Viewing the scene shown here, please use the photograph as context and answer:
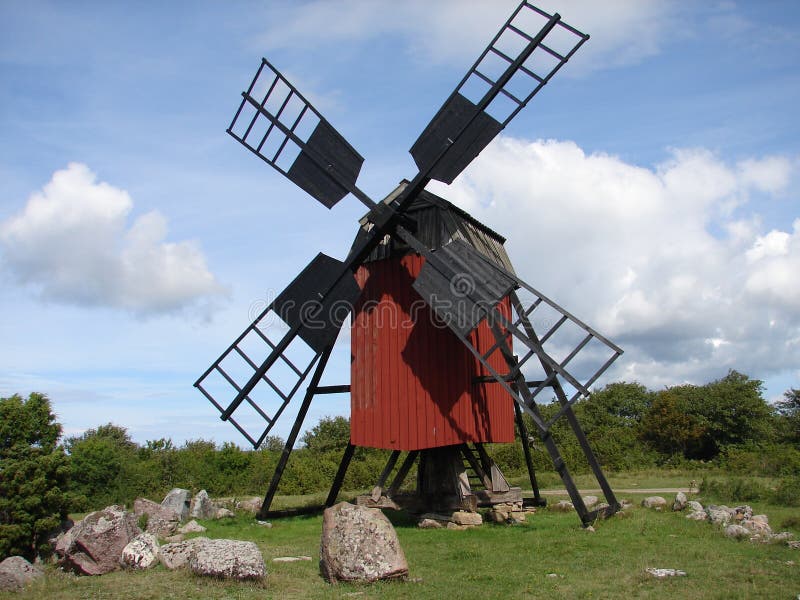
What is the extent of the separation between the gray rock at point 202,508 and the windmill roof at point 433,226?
6.90 metres

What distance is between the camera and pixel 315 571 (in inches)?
342

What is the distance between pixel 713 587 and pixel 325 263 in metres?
8.84

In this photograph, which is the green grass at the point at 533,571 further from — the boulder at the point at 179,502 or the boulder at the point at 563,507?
the boulder at the point at 179,502

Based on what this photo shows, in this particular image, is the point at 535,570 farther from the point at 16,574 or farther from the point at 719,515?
the point at 16,574

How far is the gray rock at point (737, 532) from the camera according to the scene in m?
10.1

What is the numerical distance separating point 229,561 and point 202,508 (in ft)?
25.6

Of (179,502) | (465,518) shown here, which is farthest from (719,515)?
(179,502)

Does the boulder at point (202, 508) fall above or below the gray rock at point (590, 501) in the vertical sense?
above

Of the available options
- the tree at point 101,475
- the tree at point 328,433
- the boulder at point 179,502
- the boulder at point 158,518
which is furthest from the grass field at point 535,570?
the tree at point 328,433

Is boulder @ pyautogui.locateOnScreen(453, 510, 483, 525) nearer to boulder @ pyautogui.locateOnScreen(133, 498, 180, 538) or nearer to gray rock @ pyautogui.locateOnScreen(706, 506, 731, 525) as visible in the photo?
gray rock @ pyautogui.locateOnScreen(706, 506, 731, 525)

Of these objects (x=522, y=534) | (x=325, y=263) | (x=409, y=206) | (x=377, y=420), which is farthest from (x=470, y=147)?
(x=522, y=534)

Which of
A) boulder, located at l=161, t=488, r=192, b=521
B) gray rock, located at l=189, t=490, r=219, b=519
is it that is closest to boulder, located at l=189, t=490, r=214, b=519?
gray rock, located at l=189, t=490, r=219, b=519

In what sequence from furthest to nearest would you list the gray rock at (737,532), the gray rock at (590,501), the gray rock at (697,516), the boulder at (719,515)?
the gray rock at (590,501)
the gray rock at (697,516)
the boulder at (719,515)
the gray rock at (737,532)

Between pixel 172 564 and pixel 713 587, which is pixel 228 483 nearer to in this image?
pixel 172 564
